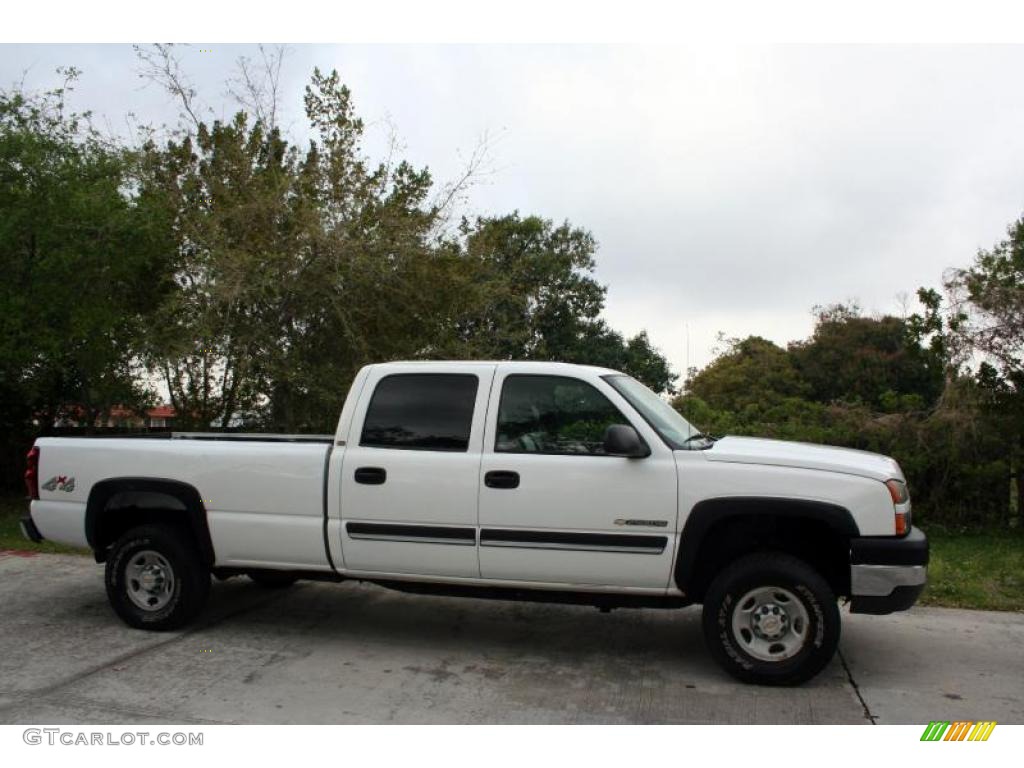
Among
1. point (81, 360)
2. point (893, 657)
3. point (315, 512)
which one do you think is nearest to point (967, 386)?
point (893, 657)

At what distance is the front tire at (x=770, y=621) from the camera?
5227 mm

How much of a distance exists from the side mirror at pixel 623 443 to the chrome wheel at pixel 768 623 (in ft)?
3.44

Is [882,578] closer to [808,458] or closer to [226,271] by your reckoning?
[808,458]

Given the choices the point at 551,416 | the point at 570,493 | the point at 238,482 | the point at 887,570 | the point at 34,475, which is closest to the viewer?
the point at 887,570

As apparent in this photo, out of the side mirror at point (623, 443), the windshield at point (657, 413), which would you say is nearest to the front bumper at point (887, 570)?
the windshield at point (657, 413)

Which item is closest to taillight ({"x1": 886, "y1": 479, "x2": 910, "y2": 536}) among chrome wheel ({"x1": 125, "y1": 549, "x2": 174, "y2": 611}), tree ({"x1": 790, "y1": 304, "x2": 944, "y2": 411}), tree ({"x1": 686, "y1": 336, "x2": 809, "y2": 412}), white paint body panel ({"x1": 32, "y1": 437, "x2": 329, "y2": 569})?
white paint body panel ({"x1": 32, "y1": 437, "x2": 329, "y2": 569})

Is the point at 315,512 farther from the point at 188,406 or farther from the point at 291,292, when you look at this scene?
the point at 188,406

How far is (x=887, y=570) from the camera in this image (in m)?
5.16

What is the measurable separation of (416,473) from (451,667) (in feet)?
4.09

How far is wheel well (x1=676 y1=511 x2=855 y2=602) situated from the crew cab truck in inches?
0.5

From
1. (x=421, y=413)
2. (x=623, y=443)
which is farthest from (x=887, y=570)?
(x=421, y=413)

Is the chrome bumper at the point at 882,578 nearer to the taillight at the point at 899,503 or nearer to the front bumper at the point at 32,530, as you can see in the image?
the taillight at the point at 899,503
